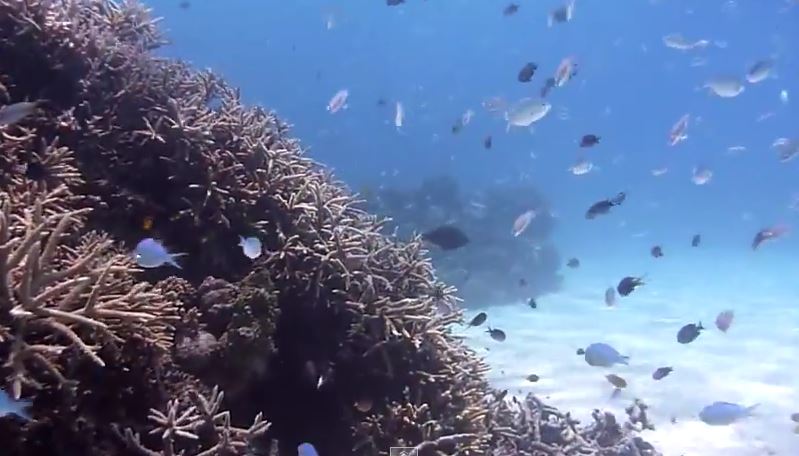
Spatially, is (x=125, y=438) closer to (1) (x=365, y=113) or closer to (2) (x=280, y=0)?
(1) (x=365, y=113)

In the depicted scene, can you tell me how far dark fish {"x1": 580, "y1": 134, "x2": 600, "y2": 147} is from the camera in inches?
387

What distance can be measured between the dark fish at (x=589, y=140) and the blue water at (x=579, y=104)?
748 inches

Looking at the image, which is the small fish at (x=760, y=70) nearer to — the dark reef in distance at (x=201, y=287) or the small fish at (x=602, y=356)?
the small fish at (x=602, y=356)

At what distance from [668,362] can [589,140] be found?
5.88 meters

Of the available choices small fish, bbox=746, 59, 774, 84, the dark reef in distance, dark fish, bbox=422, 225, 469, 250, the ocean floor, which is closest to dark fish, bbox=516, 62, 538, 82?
dark fish, bbox=422, 225, 469, 250

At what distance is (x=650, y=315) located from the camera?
62.7ft

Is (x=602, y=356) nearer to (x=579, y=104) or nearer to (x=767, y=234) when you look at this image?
(x=767, y=234)

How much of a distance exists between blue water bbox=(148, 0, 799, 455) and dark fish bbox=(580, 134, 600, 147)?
62.3 feet

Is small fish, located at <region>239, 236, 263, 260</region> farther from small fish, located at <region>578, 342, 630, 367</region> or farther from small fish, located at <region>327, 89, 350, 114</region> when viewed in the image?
small fish, located at <region>327, 89, 350, 114</region>

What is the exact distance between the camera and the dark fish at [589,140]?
9842 mm

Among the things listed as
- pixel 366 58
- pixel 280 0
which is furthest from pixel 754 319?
pixel 366 58

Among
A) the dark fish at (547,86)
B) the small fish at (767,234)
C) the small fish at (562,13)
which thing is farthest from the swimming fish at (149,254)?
the small fish at (767,234)

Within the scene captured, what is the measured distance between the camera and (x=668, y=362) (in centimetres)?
1320

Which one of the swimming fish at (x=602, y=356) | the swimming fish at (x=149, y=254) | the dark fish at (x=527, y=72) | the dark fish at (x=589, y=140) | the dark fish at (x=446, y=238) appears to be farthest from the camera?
the dark fish at (x=527, y=72)
